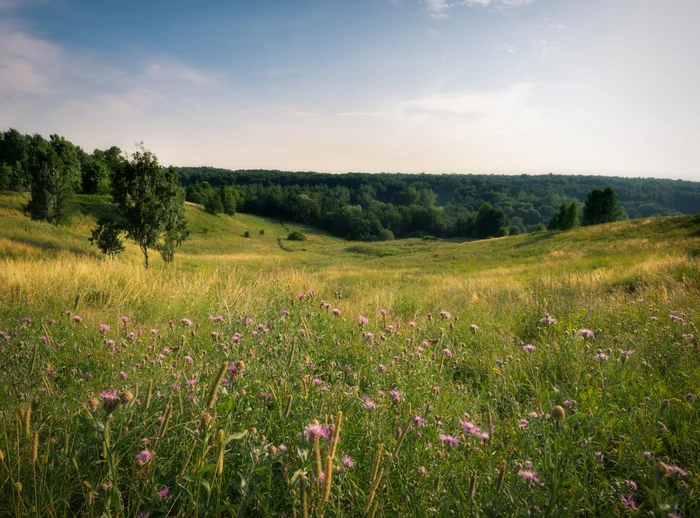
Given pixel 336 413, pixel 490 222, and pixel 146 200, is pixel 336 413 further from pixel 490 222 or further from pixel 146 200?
pixel 490 222

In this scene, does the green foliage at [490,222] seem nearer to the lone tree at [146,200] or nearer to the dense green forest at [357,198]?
the dense green forest at [357,198]

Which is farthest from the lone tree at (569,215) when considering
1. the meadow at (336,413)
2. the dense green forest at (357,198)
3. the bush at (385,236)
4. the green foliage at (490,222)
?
the meadow at (336,413)

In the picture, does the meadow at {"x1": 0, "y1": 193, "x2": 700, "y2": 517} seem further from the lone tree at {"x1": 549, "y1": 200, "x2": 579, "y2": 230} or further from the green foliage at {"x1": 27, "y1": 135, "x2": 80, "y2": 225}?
the lone tree at {"x1": 549, "y1": 200, "x2": 579, "y2": 230}

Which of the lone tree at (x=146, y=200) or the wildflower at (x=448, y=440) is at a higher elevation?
the lone tree at (x=146, y=200)

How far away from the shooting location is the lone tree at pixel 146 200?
67.7 ft

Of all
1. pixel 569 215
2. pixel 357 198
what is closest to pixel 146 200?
pixel 569 215

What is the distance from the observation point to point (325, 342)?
14.5 ft

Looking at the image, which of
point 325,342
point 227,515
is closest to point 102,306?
point 325,342

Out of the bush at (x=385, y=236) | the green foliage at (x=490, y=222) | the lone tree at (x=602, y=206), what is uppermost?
the lone tree at (x=602, y=206)

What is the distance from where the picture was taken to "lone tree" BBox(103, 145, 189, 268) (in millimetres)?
20625

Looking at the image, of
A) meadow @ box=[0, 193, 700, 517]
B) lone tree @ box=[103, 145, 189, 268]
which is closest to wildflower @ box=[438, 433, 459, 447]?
meadow @ box=[0, 193, 700, 517]

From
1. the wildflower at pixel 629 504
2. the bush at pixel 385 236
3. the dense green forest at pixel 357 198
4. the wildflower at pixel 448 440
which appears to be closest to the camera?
the wildflower at pixel 629 504

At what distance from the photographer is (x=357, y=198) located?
170000 millimetres

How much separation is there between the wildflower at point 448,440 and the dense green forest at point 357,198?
23.3 metres
